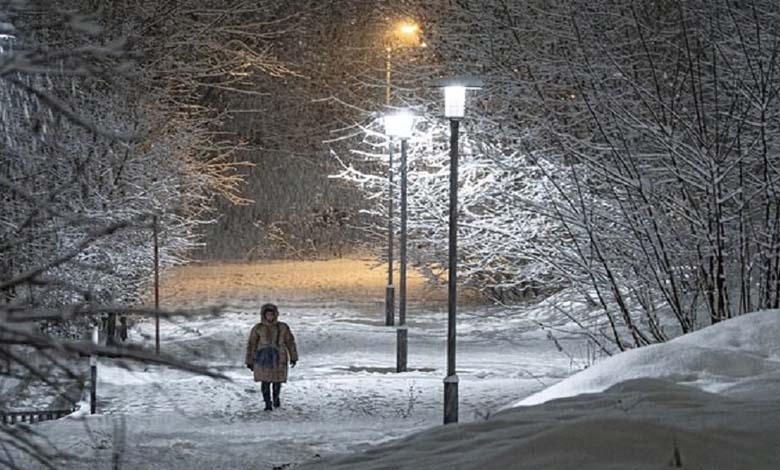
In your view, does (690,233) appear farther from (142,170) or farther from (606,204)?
(142,170)

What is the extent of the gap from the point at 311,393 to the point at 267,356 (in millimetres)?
1370

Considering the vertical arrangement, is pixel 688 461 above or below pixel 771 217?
below

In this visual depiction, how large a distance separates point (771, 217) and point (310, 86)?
94.6 ft

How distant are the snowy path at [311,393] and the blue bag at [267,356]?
329 mm

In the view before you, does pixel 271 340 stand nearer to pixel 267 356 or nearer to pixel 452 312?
pixel 267 356

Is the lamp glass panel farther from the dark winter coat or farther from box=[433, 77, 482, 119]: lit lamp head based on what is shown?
the dark winter coat

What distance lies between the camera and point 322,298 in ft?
106

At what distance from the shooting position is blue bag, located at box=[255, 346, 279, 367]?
15820 mm

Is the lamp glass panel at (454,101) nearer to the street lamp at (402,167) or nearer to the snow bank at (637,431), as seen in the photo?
the snow bank at (637,431)

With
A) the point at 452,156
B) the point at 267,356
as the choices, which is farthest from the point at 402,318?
the point at 452,156

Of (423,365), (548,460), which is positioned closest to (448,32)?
(423,365)

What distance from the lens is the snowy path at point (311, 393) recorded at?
1235cm

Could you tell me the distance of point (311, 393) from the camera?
1705cm

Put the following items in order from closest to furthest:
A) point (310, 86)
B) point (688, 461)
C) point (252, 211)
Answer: point (688, 461)
point (310, 86)
point (252, 211)
